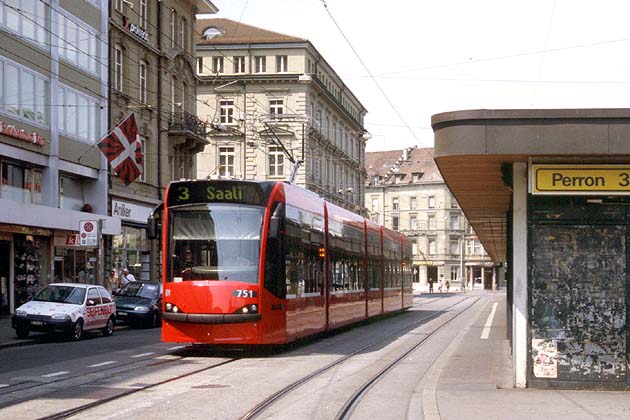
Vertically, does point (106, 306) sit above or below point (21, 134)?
below

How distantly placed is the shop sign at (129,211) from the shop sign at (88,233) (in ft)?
35.1

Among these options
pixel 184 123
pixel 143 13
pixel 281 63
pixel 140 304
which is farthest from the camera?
pixel 281 63

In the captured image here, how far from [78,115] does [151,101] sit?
315 inches

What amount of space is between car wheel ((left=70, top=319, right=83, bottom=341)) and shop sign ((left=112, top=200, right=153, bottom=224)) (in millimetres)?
16346

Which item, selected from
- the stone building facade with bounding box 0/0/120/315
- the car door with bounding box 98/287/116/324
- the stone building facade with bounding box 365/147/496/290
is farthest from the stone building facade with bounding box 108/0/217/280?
the stone building facade with bounding box 365/147/496/290

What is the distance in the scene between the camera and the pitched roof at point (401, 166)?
12332cm

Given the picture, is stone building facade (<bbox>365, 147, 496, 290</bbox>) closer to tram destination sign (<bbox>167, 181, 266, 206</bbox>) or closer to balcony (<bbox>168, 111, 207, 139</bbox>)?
balcony (<bbox>168, 111, 207, 139</bbox>)

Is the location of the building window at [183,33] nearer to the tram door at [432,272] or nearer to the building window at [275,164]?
the building window at [275,164]

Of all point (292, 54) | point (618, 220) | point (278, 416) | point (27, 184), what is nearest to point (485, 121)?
point (618, 220)

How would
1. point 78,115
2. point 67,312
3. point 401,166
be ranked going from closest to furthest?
1. point 67,312
2. point 78,115
3. point 401,166

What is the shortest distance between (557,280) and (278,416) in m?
4.38

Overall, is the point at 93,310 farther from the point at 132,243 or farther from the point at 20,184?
the point at 132,243

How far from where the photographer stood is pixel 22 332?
23891 mm

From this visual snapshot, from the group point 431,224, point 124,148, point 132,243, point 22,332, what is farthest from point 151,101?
point 431,224
